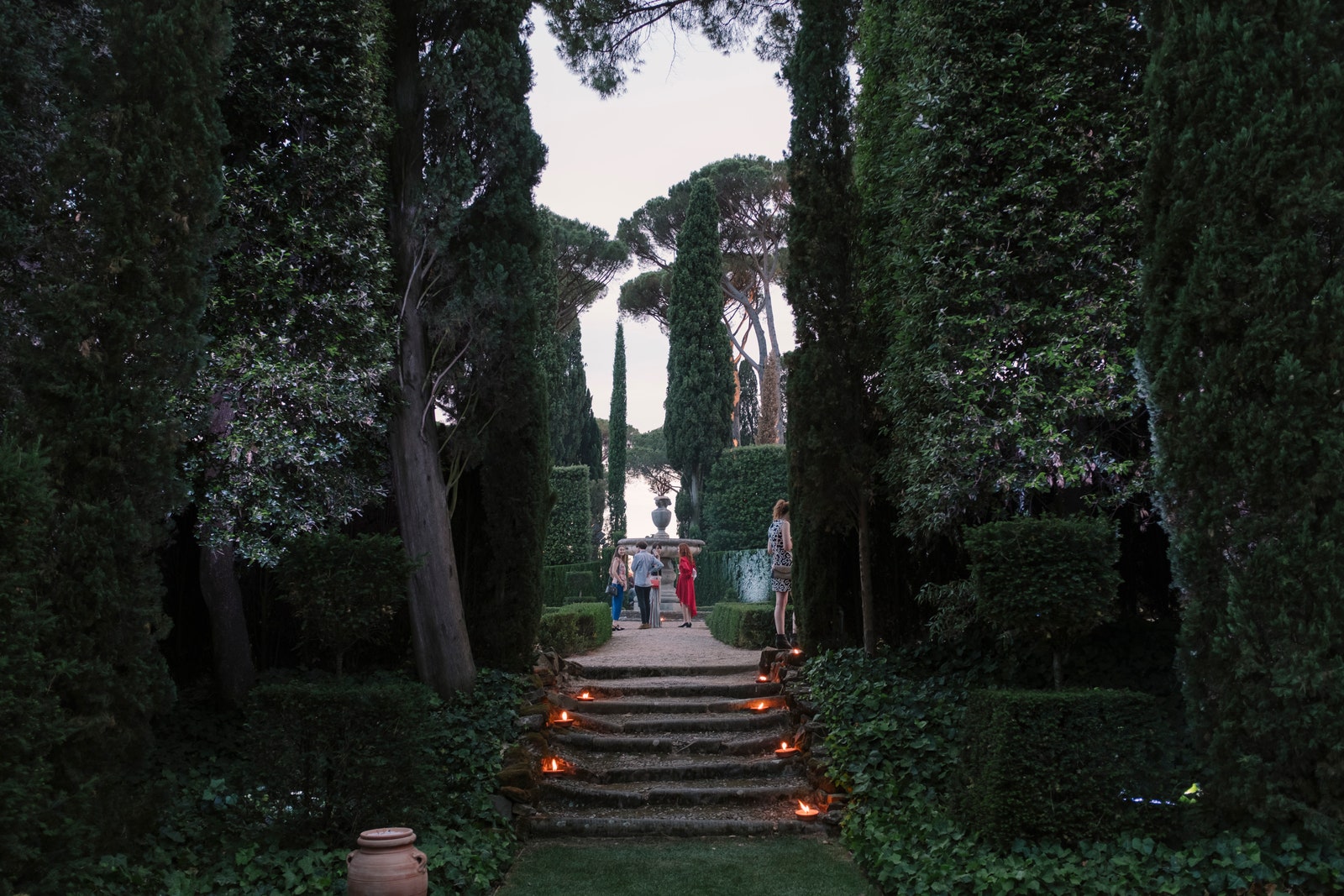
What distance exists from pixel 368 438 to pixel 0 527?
3633mm

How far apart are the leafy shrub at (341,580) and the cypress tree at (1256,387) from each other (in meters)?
4.27

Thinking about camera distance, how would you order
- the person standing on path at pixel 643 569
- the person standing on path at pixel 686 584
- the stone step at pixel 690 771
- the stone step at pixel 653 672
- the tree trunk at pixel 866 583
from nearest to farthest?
the stone step at pixel 690 771
the tree trunk at pixel 866 583
the stone step at pixel 653 672
the person standing on path at pixel 643 569
the person standing on path at pixel 686 584

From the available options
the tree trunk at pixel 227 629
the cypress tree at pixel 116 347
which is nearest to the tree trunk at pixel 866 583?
the tree trunk at pixel 227 629

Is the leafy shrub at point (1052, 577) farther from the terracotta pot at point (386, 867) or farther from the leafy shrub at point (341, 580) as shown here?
the leafy shrub at point (341, 580)

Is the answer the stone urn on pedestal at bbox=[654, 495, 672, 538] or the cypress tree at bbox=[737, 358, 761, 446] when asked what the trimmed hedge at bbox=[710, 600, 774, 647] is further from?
the cypress tree at bbox=[737, 358, 761, 446]

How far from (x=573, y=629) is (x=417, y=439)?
4639 mm

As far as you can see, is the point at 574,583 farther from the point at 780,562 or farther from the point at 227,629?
the point at 227,629

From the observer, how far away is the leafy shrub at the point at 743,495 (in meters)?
22.4

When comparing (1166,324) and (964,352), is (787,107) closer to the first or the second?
(964,352)

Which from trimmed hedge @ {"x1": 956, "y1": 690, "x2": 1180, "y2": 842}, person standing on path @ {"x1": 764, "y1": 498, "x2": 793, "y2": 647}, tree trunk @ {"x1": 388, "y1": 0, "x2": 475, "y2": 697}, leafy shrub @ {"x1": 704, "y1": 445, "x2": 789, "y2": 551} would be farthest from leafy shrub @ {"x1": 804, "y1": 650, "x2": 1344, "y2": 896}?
leafy shrub @ {"x1": 704, "y1": 445, "x2": 789, "y2": 551}

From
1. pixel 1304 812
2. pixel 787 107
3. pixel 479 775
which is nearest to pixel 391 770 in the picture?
pixel 479 775

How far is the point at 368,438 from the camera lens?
23.9 feet

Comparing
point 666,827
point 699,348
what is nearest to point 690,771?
point 666,827

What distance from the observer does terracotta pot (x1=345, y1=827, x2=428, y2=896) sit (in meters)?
4.33
